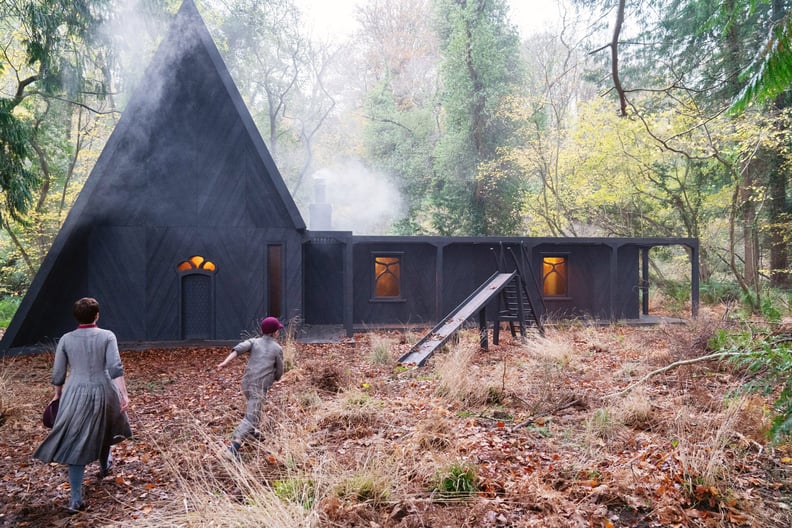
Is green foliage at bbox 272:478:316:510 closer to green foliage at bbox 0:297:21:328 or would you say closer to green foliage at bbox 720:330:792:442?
green foliage at bbox 720:330:792:442

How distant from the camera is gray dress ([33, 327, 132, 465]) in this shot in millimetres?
4191

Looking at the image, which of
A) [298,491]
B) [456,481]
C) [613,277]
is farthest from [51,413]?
[613,277]

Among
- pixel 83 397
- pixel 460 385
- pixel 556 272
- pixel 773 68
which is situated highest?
pixel 773 68

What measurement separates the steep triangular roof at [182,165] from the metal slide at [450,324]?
459cm

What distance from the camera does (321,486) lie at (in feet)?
13.6

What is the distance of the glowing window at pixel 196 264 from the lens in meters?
12.7

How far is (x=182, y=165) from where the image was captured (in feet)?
41.3

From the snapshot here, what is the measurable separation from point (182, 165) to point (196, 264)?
8.32 feet

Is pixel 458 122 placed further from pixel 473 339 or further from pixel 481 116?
pixel 473 339

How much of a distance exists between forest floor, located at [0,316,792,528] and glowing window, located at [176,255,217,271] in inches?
182

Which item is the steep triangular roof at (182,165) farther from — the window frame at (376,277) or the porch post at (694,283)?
the porch post at (694,283)

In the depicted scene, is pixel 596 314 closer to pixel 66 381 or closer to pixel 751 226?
pixel 751 226

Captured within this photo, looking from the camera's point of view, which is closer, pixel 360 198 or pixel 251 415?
pixel 251 415

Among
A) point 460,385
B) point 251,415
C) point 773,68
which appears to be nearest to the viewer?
point 773,68
